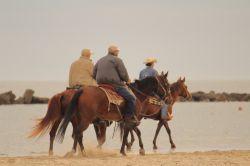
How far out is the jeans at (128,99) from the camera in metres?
21.6

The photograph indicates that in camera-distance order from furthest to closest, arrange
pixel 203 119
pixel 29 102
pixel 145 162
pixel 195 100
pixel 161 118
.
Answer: pixel 195 100 < pixel 29 102 < pixel 203 119 < pixel 161 118 < pixel 145 162

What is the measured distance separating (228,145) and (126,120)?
7.40m

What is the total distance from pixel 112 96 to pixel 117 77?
1.87ft

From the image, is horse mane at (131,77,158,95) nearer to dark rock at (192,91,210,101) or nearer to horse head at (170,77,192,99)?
horse head at (170,77,192,99)

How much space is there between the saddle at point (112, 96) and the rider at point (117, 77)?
10cm

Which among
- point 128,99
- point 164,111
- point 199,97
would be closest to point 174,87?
point 164,111

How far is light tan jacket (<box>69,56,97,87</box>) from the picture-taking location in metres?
23.5

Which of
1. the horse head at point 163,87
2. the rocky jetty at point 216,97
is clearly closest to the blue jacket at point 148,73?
the horse head at point 163,87

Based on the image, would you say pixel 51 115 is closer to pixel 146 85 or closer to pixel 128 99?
pixel 128 99

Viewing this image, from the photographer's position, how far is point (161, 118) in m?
25.4

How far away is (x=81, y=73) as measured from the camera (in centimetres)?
2355

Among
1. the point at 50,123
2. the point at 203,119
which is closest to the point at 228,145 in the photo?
the point at 50,123

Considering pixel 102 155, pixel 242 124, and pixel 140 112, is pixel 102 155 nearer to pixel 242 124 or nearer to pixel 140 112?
pixel 140 112

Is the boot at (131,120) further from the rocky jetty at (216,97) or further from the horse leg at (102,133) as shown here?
the rocky jetty at (216,97)
